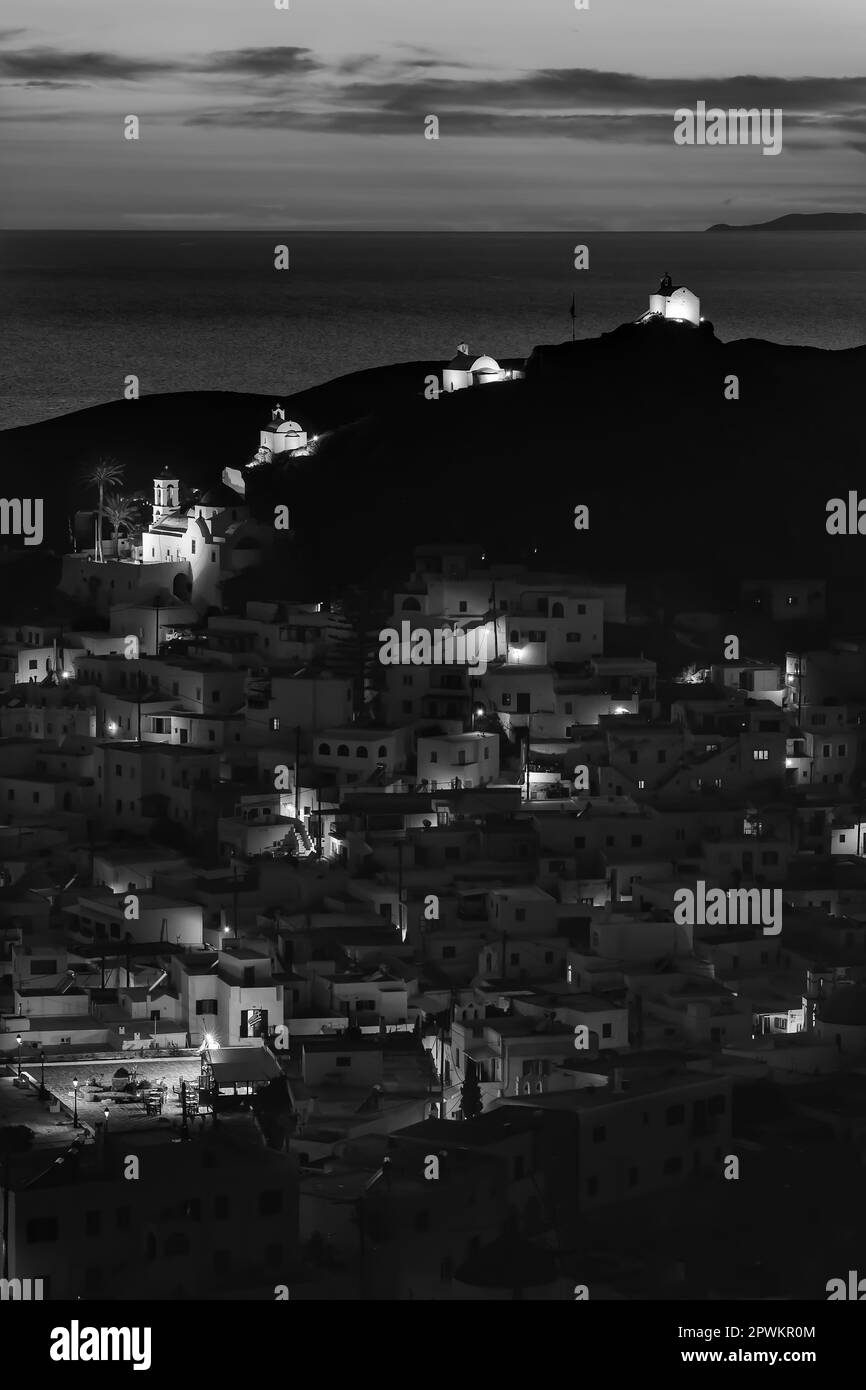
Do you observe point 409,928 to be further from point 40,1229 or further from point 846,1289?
point 40,1229

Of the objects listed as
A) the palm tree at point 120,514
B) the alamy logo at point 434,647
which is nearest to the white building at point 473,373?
the palm tree at point 120,514

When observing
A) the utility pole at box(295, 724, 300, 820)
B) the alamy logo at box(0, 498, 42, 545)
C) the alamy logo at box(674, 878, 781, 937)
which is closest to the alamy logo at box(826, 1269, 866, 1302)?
the alamy logo at box(674, 878, 781, 937)

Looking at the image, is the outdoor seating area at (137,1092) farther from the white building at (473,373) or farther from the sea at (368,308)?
the sea at (368,308)
